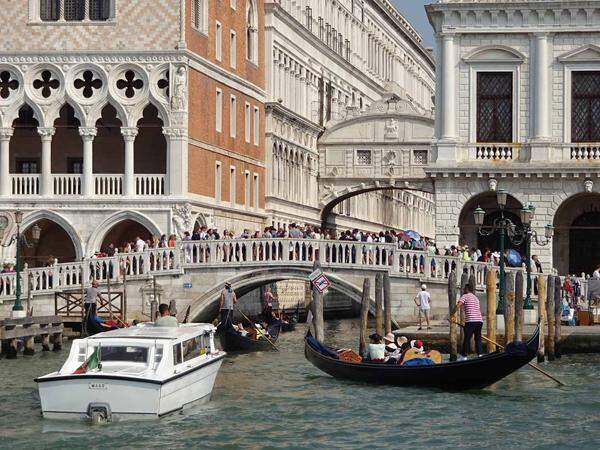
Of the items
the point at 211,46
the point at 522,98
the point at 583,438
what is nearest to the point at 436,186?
the point at 522,98

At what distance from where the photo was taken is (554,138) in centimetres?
3791

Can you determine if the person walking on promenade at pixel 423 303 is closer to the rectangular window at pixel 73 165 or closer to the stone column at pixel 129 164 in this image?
the stone column at pixel 129 164

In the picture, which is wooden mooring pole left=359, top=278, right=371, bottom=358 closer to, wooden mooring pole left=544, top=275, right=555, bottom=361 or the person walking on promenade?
the person walking on promenade

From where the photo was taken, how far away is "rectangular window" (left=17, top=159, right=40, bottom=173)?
43656 mm

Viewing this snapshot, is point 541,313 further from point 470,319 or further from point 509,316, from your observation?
point 470,319

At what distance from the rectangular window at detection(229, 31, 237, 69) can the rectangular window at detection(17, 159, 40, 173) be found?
596 centimetres

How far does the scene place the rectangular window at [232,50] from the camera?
150ft

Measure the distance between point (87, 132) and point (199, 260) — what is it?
Result: 6164 millimetres

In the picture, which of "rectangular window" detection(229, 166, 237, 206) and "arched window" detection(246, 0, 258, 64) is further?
"arched window" detection(246, 0, 258, 64)

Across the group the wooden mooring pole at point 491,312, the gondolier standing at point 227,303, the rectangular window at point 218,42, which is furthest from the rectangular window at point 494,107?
the wooden mooring pole at point 491,312

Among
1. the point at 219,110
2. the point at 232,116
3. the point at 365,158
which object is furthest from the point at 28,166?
the point at 365,158

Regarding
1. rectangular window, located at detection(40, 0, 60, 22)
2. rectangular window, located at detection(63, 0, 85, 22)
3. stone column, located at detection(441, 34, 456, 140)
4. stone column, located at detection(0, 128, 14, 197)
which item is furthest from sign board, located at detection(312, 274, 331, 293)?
rectangular window, located at detection(40, 0, 60, 22)

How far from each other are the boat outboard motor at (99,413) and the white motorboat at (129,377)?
0.04 feet

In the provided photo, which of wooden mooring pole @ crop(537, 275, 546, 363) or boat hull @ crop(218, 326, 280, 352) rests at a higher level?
wooden mooring pole @ crop(537, 275, 546, 363)
